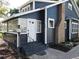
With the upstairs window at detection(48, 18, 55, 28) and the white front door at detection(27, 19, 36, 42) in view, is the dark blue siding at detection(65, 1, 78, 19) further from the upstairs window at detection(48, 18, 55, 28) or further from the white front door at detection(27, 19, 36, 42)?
the white front door at detection(27, 19, 36, 42)

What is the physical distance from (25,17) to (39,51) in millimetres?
3919

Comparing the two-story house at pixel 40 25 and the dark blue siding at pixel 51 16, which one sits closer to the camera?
the two-story house at pixel 40 25

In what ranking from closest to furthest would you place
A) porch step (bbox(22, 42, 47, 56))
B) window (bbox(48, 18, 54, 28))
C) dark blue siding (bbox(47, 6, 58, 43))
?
1. porch step (bbox(22, 42, 47, 56))
2. dark blue siding (bbox(47, 6, 58, 43))
3. window (bbox(48, 18, 54, 28))

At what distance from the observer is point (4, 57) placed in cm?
1248

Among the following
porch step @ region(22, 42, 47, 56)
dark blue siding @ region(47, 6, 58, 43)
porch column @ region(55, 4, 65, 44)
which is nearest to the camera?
porch step @ region(22, 42, 47, 56)

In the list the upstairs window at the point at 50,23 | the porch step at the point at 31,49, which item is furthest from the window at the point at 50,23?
the porch step at the point at 31,49

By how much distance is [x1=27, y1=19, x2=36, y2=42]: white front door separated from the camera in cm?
1607

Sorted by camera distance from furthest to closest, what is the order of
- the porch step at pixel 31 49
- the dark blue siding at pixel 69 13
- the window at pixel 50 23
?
the dark blue siding at pixel 69 13 → the window at pixel 50 23 → the porch step at pixel 31 49

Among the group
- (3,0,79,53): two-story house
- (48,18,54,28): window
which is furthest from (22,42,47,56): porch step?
(48,18,54,28): window

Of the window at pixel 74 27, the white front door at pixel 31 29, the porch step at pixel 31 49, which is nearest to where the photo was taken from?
the porch step at pixel 31 49

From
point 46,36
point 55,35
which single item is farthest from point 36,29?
point 55,35

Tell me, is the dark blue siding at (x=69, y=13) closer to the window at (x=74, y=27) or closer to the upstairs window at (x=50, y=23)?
the window at (x=74, y=27)

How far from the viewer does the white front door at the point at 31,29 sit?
1607 centimetres

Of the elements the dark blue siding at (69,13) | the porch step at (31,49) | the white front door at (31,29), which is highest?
the dark blue siding at (69,13)
